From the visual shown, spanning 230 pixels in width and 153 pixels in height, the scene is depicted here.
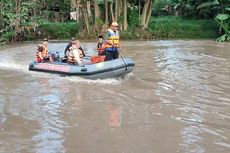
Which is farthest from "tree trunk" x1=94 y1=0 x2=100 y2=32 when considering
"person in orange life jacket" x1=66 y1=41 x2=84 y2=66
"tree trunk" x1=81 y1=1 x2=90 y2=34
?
"person in orange life jacket" x1=66 y1=41 x2=84 y2=66

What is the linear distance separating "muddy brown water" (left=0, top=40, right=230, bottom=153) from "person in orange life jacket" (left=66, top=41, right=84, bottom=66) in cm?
50

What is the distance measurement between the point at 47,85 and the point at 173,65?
4.82 metres

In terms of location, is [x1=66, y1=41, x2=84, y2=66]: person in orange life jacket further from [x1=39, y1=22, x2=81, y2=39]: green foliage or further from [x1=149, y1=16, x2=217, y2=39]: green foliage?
[x1=149, y1=16, x2=217, y2=39]: green foliage

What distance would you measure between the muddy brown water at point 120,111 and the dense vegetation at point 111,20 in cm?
1022

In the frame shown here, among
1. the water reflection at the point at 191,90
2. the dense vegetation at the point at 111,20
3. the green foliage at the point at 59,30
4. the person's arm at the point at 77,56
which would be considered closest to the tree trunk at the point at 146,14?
the dense vegetation at the point at 111,20

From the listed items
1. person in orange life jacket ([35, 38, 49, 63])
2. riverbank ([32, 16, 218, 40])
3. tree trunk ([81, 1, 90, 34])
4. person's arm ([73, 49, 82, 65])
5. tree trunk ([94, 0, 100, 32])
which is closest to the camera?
person's arm ([73, 49, 82, 65])

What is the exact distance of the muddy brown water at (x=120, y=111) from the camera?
6.52 m

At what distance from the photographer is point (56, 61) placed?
12.7m

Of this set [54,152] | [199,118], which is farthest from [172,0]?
[54,152]

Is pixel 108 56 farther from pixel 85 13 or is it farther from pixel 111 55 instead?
pixel 85 13

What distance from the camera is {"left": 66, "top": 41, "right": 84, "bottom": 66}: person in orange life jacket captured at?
1184 cm


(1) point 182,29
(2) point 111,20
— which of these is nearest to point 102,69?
(2) point 111,20

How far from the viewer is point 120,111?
27.6 feet

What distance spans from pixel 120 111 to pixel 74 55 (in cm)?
386
